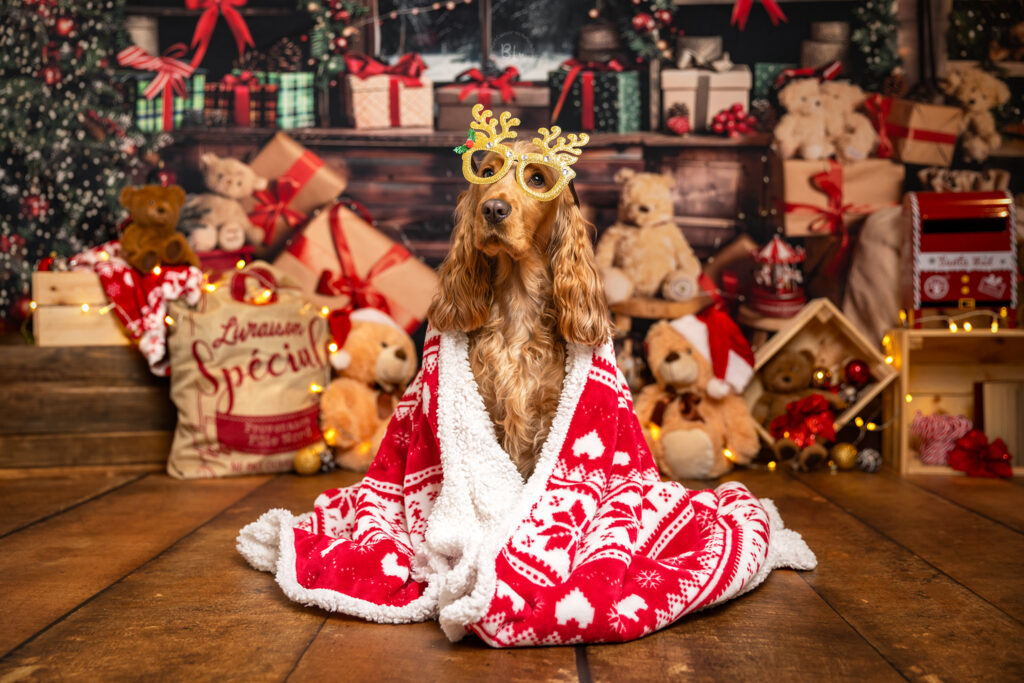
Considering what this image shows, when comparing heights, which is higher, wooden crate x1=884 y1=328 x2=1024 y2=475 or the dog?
the dog

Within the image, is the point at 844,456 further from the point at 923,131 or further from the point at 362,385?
the point at 362,385

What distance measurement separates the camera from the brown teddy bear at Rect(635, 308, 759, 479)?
343 centimetres

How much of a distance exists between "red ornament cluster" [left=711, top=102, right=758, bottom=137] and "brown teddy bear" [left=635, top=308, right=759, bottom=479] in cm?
97

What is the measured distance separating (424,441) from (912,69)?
124 inches

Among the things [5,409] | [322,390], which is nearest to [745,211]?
[322,390]

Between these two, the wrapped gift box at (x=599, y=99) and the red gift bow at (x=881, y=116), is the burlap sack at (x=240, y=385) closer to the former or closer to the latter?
the wrapped gift box at (x=599, y=99)

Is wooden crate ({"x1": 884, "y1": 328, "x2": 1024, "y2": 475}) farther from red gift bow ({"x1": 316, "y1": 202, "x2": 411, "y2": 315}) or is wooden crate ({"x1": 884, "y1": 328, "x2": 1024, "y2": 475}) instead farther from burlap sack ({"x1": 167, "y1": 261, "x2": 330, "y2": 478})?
burlap sack ({"x1": 167, "y1": 261, "x2": 330, "y2": 478})

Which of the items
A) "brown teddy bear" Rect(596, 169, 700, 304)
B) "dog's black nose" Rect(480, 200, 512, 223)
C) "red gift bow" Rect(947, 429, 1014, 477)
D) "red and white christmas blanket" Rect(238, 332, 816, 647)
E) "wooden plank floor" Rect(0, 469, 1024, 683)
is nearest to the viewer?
"wooden plank floor" Rect(0, 469, 1024, 683)

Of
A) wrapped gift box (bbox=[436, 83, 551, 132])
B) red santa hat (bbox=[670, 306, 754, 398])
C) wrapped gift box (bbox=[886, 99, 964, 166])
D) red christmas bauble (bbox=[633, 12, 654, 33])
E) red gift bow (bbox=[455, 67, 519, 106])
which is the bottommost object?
red santa hat (bbox=[670, 306, 754, 398])

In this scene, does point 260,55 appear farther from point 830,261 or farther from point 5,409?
point 830,261

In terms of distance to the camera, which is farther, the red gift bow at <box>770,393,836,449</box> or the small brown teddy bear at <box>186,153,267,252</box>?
the small brown teddy bear at <box>186,153,267,252</box>

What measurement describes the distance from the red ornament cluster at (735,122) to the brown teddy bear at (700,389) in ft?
3.20

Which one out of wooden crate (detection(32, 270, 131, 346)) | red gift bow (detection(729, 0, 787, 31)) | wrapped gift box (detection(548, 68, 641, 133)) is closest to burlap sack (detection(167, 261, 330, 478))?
wooden crate (detection(32, 270, 131, 346))

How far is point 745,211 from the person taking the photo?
3.98 metres
